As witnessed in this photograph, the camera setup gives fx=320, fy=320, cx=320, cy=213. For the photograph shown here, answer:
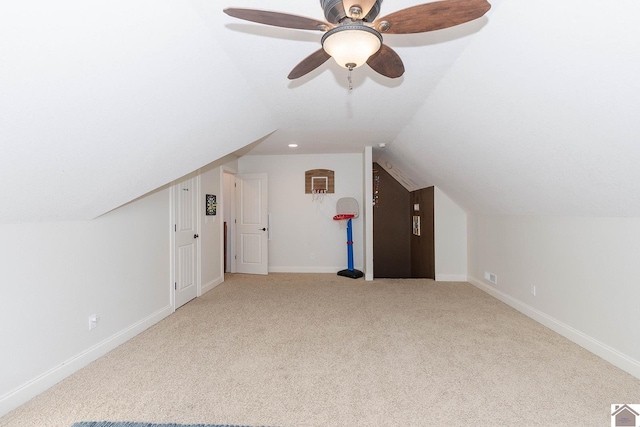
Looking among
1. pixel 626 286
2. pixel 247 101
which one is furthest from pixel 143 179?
pixel 626 286

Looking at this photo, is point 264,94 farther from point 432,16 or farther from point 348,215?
point 348,215

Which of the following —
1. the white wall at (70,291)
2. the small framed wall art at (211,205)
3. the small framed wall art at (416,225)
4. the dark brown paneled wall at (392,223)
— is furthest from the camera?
the dark brown paneled wall at (392,223)

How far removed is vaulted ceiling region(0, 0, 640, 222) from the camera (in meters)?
1.53

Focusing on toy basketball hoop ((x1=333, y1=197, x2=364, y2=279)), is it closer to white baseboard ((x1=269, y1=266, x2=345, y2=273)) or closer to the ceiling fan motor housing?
white baseboard ((x1=269, y1=266, x2=345, y2=273))

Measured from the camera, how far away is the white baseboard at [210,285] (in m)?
4.96

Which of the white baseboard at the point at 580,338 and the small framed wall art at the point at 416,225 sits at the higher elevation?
the small framed wall art at the point at 416,225

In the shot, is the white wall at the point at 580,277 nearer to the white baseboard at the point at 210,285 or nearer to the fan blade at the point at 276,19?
the fan blade at the point at 276,19

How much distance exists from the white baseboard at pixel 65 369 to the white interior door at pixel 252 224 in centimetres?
290

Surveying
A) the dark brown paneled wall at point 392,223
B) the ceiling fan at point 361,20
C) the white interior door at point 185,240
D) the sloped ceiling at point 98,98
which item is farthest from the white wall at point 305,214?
the ceiling fan at point 361,20

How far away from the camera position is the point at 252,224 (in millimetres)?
6438

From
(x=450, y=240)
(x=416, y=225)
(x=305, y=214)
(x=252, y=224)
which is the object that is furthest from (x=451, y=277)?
(x=252, y=224)

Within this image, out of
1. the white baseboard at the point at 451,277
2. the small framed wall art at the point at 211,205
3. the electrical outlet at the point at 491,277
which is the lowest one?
the white baseboard at the point at 451,277

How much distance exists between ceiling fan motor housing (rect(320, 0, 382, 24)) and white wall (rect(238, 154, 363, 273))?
5095 mm

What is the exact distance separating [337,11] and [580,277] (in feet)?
10.7
